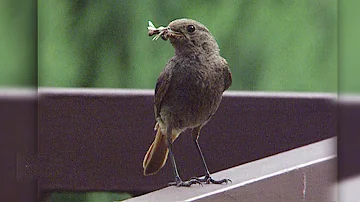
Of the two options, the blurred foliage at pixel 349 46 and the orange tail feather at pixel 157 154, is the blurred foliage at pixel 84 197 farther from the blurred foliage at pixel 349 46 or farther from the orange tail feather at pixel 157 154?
the blurred foliage at pixel 349 46

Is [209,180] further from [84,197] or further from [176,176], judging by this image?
[84,197]

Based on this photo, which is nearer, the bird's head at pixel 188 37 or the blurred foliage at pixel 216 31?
the bird's head at pixel 188 37

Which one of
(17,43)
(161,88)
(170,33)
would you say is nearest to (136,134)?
(161,88)

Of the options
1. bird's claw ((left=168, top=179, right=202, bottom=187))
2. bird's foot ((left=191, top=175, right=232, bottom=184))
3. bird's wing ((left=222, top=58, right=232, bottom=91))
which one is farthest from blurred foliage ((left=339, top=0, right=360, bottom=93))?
bird's claw ((left=168, top=179, right=202, bottom=187))

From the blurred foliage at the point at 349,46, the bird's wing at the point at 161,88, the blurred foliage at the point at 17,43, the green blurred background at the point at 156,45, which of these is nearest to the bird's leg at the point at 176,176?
the bird's wing at the point at 161,88

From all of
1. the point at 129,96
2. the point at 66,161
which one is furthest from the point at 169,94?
the point at 66,161

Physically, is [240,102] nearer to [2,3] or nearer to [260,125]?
[260,125]
